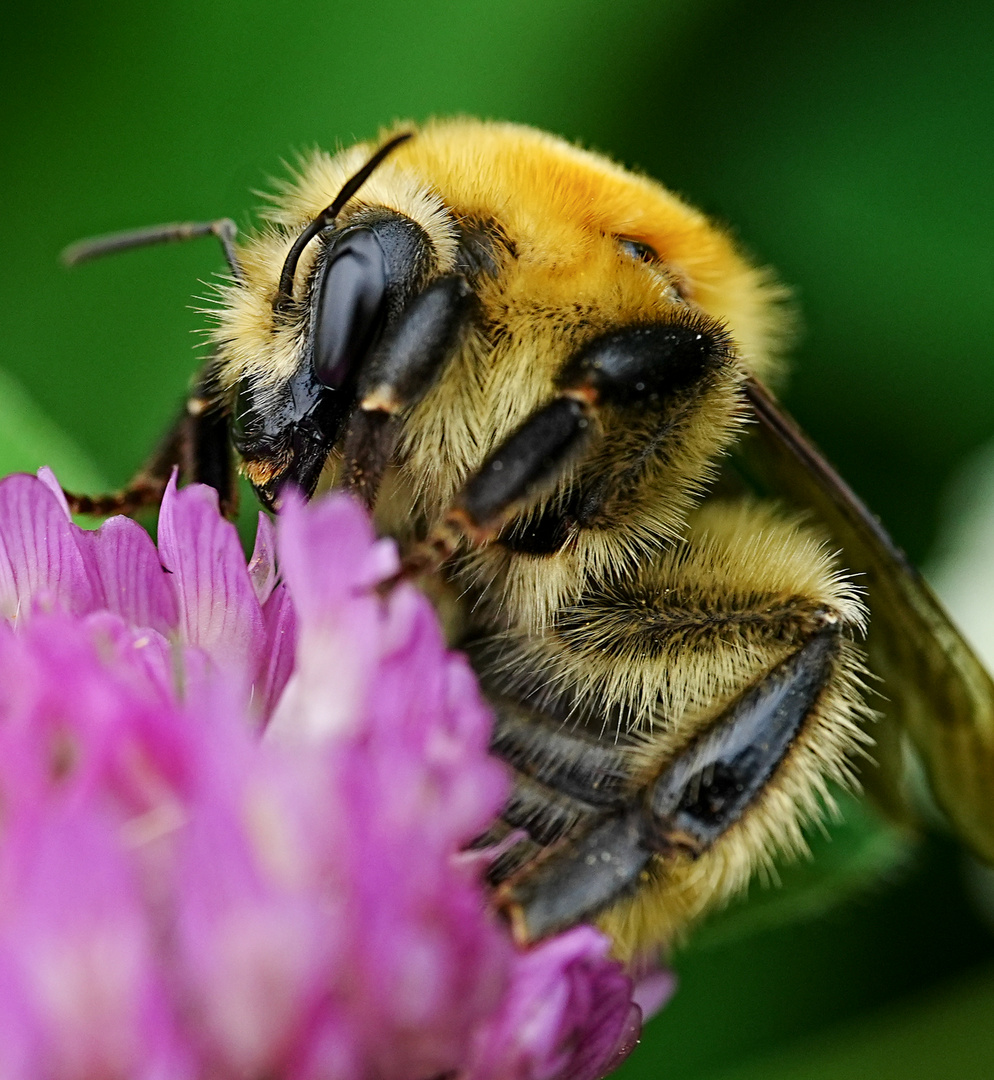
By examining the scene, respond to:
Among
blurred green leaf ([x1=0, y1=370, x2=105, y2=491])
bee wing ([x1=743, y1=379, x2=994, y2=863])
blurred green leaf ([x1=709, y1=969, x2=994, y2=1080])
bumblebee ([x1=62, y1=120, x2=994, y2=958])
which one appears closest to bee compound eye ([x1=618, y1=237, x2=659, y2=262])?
bumblebee ([x1=62, y1=120, x2=994, y2=958])

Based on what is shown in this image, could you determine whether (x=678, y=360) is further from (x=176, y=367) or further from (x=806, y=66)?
(x=806, y=66)

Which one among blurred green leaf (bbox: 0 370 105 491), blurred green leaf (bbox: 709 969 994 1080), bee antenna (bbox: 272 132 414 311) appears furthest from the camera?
blurred green leaf (bbox: 709 969 994 1080)

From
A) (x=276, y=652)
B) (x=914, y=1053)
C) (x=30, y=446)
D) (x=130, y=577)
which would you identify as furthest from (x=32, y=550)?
(x=914, y=1053)

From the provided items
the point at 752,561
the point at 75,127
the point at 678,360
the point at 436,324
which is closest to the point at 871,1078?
the point at 752,561

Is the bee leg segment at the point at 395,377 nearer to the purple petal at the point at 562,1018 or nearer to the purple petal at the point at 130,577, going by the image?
the purple petal at the point at 130,577

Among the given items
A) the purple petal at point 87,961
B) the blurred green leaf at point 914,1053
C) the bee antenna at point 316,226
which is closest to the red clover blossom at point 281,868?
the purple petal at point 87,961

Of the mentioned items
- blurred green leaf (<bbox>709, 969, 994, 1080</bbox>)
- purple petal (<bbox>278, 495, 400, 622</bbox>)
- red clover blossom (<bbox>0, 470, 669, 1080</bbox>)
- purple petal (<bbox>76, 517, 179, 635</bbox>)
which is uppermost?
purple petal (<bbox>76, 517, 179, 635</bbox>)

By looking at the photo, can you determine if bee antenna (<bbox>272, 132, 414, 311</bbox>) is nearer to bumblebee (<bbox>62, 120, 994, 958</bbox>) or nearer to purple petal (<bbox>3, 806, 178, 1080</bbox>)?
bumblebee (<bbox>62, 120, 994, 958</bbox>)

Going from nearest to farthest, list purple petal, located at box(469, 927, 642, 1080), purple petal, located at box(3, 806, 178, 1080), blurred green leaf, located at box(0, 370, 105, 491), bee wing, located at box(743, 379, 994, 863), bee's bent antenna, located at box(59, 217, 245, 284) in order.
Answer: purple petal, located at box(3, 806, 178, 1080), purple petal, located at box(469, 927, 642, 1080), bee wing, located at box(743, 379, 994, 863), bee's bent antenna, located at box(59, 217, 245, 284), blurred green leaf, located at box(0, 370, 105, 491)

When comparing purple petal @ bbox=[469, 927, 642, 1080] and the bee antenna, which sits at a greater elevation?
the bee antenna
